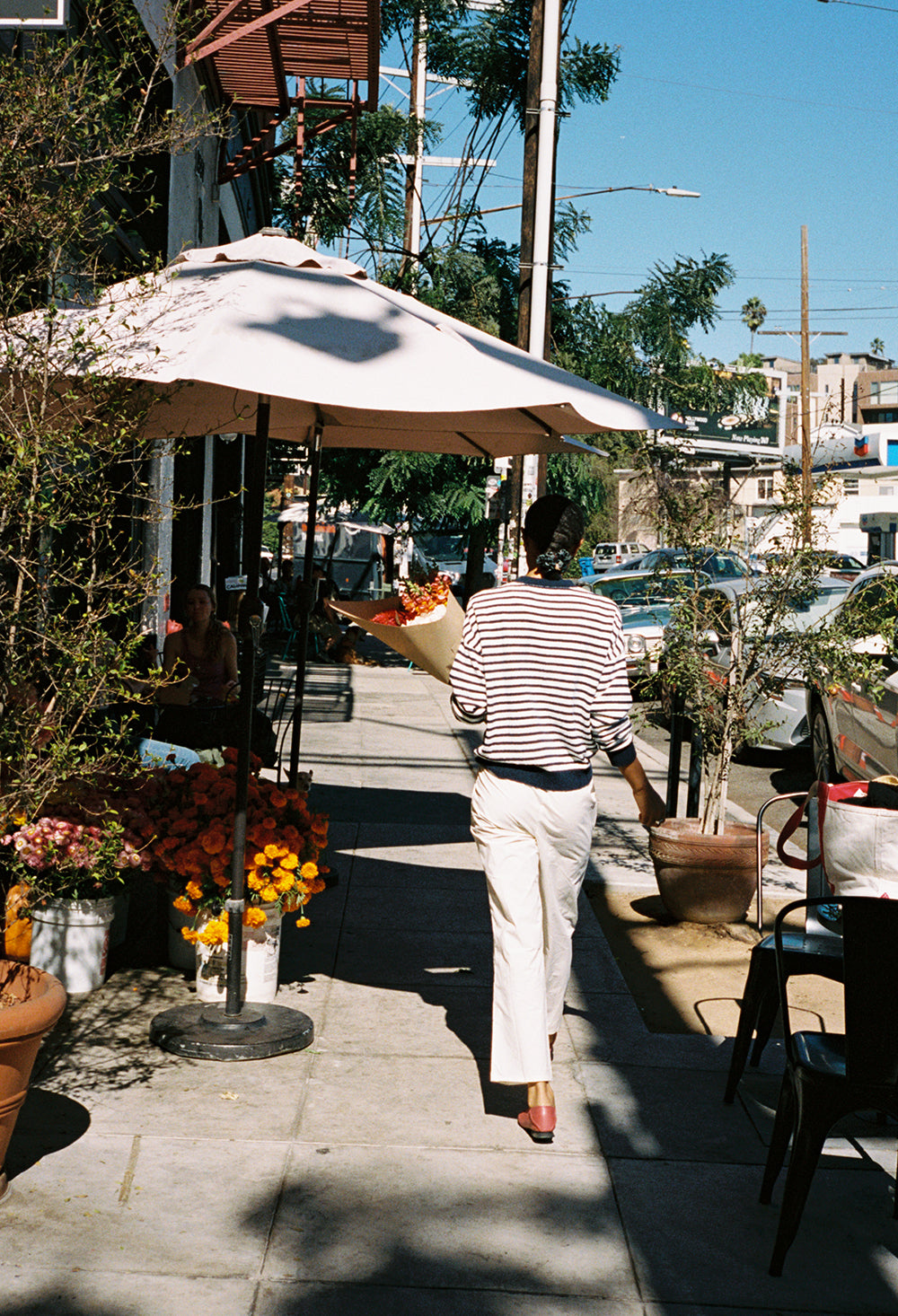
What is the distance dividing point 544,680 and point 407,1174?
1.49 meters

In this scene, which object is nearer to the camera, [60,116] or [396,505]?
[60,116]

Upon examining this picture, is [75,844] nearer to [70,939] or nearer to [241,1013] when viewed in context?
[70,939]

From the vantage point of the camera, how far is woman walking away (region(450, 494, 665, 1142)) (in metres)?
4.11

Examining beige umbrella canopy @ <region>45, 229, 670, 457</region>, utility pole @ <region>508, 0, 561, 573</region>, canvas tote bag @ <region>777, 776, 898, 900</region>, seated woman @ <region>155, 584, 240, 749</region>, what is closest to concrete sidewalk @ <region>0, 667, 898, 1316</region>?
canvas tote bag @ <region>777, 776, 898, 900</region>

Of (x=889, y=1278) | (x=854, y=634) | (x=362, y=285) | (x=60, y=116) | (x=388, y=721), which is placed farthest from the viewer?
(x=388, y=721)

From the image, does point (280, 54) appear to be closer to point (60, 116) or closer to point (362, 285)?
point (362, 285)

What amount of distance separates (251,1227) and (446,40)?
19152 mm

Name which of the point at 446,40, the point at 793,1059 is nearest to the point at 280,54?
the point at 446,40

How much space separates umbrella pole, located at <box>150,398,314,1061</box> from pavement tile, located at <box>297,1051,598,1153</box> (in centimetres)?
20

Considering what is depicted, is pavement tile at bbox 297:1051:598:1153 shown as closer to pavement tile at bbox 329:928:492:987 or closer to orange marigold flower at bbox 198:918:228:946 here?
orange marigold flower at bbox 198:918:228:946

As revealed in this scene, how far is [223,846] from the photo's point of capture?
498cm

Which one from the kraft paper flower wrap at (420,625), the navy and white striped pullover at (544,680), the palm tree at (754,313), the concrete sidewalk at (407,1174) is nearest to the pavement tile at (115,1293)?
the concrete sidewalk at (407,1174)

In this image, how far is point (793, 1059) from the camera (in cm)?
348

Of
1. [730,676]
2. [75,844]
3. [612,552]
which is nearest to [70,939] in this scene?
[75,844]
